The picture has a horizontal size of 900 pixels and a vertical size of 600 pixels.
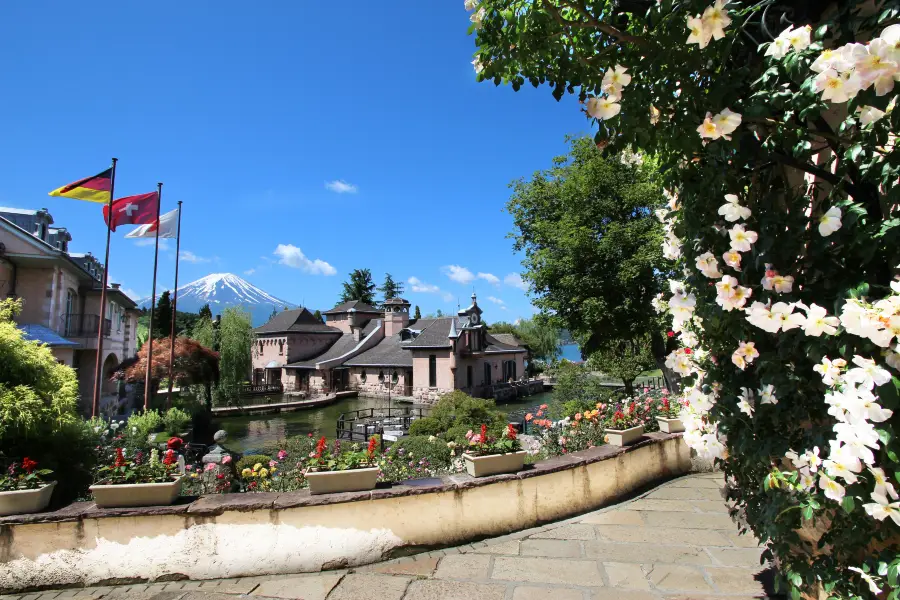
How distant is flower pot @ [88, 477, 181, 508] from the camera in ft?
13.3

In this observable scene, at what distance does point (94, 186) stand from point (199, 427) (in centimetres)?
1353

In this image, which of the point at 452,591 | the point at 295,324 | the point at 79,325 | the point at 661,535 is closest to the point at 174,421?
the point at 79,325

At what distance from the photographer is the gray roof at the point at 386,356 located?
42.6 m

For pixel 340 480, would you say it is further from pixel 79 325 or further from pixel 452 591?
pixel 79 325

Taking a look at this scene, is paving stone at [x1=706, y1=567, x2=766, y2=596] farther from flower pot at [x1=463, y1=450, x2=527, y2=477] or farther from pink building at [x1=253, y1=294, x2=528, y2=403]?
pink building at [x1=253, y1=294, x2=528, y2=403]

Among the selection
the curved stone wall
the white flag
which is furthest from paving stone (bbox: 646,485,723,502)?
the white flag

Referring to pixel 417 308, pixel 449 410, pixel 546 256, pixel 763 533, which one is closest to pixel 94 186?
pixel 449 410

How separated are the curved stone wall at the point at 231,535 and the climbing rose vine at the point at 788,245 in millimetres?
2754

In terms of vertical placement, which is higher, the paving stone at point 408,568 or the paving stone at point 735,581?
the paving stone at point 408,568

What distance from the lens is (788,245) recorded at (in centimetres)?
185

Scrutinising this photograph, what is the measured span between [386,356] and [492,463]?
40.3 meters

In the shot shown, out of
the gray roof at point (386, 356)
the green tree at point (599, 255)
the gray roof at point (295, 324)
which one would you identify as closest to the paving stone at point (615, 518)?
the green tree at point (599, 255)

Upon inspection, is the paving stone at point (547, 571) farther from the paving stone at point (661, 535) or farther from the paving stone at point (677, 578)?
the paving stone at point (661, 535)

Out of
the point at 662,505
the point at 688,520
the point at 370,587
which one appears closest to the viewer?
the point at 370,587
